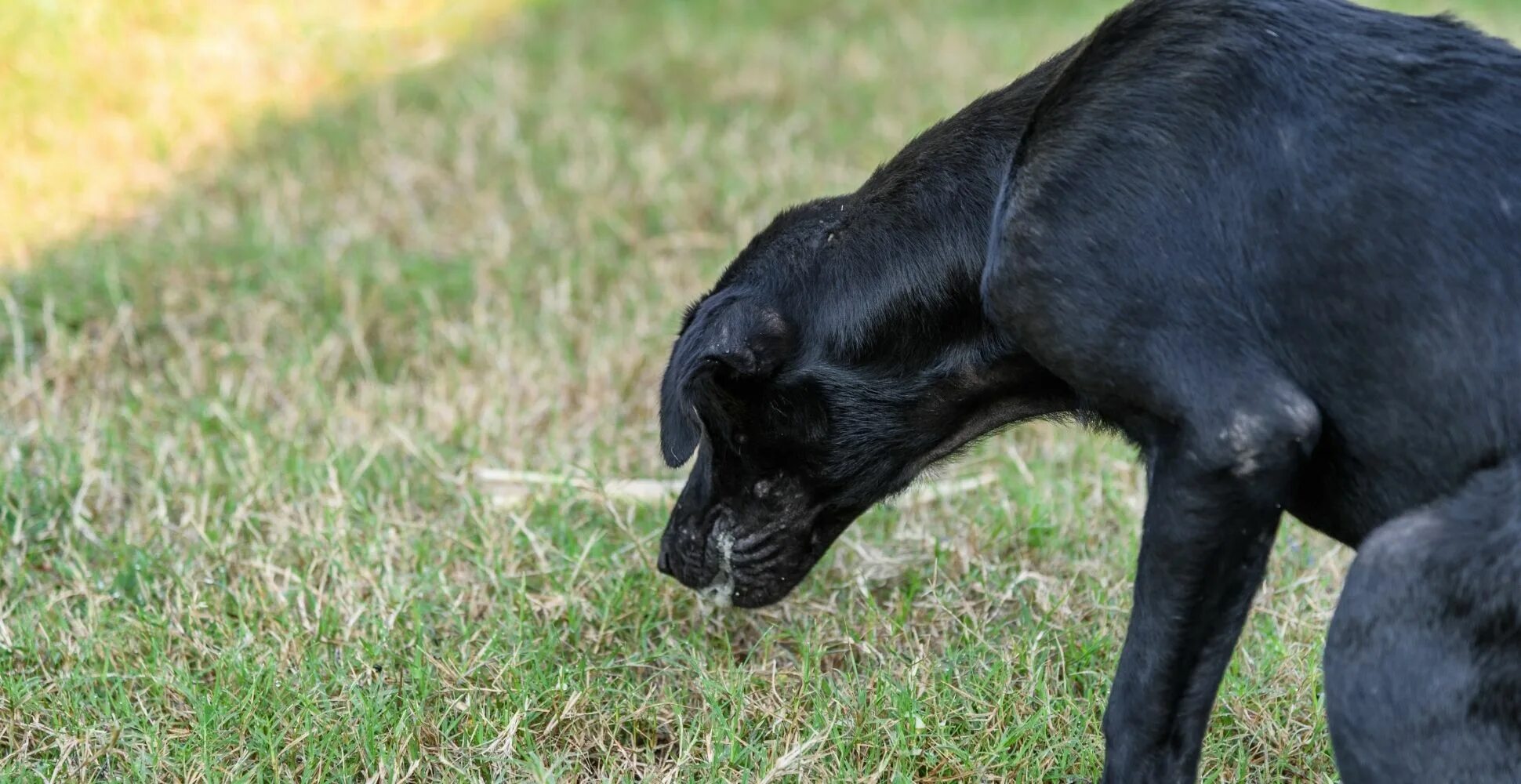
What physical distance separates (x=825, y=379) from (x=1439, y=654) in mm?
1362

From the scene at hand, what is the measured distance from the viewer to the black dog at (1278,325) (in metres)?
2.56

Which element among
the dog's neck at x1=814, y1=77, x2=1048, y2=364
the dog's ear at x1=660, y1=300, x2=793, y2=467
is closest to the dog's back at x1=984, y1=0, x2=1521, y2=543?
the dog's neck at x1=814, y1=77, x2=1048, y2=364

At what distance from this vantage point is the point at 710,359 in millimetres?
3320

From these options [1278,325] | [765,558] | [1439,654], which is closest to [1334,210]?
[1278,325]

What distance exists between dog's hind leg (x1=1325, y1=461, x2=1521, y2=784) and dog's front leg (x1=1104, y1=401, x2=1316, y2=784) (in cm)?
23

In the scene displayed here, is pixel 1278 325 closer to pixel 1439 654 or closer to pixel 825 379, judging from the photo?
pixel 1439 654

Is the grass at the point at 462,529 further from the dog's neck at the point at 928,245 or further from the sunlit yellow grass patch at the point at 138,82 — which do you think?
the dog's neck at the point at 928,245

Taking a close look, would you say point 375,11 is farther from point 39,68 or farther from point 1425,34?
point 1425,34

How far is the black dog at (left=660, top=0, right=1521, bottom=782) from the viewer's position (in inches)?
101

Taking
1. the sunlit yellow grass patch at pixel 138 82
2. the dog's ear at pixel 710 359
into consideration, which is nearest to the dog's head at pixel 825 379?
the dog's ear at pixel 710 359

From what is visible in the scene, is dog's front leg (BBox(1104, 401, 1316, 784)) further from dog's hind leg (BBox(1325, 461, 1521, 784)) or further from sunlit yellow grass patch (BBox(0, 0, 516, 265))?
sunlit yellow grass patch (BBox(0, 0, 516, 265))

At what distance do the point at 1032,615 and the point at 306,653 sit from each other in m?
1.75

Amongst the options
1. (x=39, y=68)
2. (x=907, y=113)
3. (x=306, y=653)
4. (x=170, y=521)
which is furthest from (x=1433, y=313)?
(x=39, y=68)

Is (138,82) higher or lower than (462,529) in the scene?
higher
